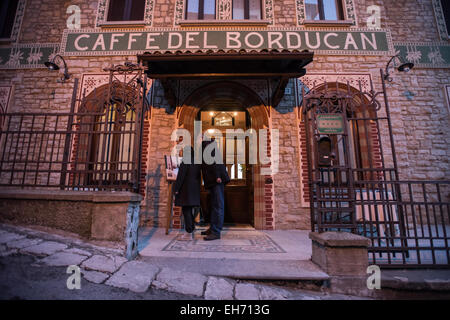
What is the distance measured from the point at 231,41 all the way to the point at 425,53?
18.1ft

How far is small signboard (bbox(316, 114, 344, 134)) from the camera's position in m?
3.03

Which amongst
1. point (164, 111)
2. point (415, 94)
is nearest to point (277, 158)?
point (164, 111)

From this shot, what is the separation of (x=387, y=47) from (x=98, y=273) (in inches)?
324

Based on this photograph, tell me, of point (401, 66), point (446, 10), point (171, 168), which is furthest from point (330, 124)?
point (446, 10)

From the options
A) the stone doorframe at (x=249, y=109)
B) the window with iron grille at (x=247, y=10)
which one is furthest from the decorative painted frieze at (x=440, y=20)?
the stone doorframe at (x=249, y=109)

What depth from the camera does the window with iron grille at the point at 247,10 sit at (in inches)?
245

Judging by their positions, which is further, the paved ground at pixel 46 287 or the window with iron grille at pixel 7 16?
the window with iron grille at pixel 7 16

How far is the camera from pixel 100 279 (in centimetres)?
204

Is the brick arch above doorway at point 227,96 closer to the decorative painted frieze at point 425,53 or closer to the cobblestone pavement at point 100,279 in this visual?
the cobblestone pavement at point 100,279

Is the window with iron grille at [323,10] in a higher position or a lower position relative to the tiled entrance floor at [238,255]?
higher

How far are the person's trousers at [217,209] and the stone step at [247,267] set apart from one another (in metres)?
1.23

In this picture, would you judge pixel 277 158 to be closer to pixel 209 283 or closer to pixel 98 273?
pixel 209 283

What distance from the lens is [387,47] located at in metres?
5.95

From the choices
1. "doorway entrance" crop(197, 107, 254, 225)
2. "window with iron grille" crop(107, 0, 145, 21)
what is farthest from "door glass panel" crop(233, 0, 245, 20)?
"window with iron grille" crop(107, 0, 145, 21)
